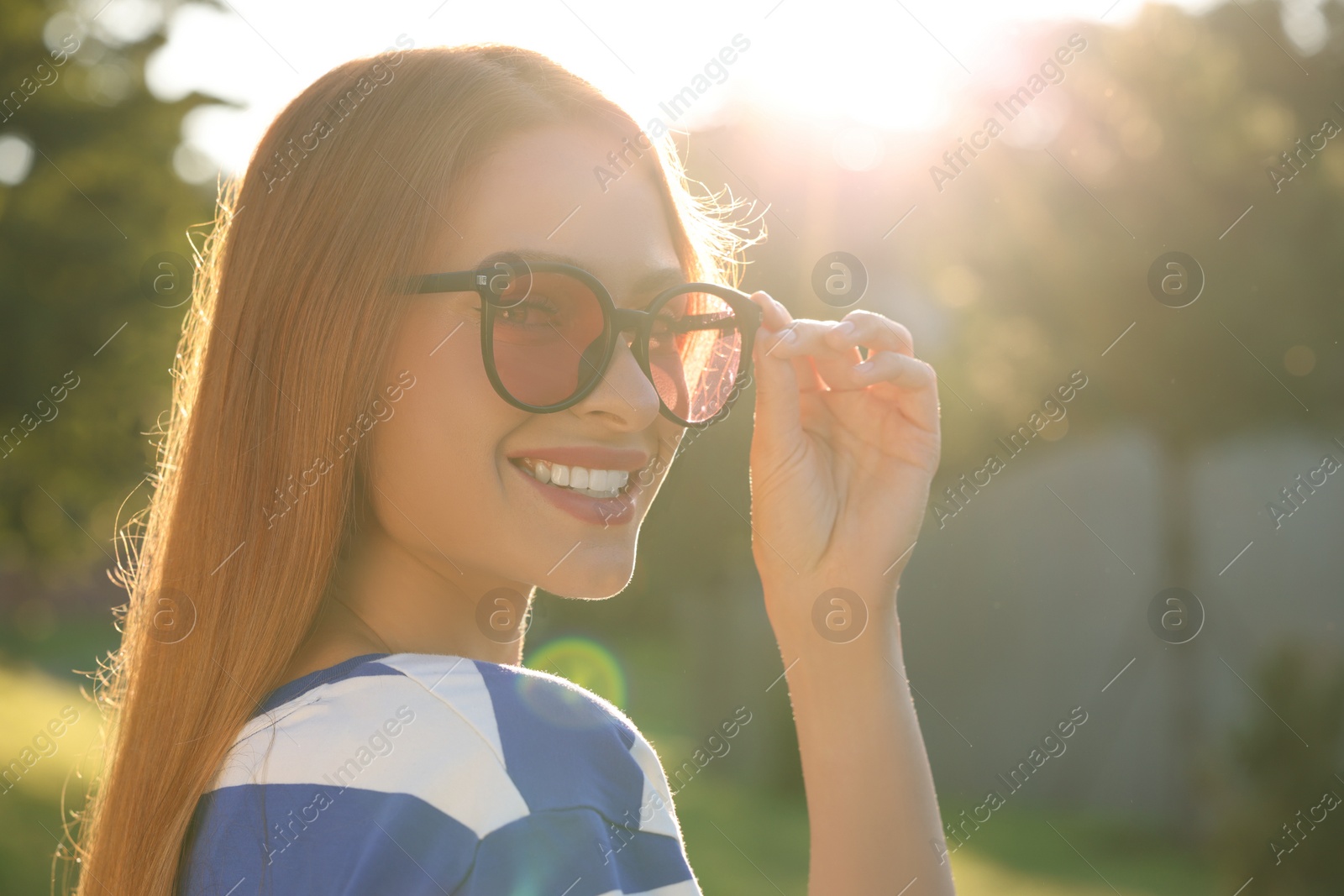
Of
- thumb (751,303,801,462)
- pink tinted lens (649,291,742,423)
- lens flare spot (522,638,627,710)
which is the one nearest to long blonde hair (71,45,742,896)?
pink tinted lens (649,291,742,423)

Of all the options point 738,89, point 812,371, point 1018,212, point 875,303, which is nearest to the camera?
point 812,371

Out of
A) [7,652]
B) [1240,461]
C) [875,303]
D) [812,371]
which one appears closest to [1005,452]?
[1240,461]

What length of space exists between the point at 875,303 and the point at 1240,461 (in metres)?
4.59

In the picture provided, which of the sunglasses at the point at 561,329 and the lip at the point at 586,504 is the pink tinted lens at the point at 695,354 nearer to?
A: the sunglasses at the point at 561,329

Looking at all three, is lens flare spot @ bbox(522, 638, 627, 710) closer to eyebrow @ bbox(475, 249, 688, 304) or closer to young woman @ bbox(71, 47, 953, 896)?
young woman @ bbox(71, 47, 953, 896)

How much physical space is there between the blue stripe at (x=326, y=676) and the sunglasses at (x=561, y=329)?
0.42 meters

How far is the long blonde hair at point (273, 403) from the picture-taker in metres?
1.42

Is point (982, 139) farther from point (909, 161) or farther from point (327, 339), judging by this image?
point (327, 339)

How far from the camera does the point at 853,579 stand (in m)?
1.96

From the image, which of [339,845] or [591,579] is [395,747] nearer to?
[339,845]

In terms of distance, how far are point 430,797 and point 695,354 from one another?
0.99 metres

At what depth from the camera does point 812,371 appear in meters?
2.15

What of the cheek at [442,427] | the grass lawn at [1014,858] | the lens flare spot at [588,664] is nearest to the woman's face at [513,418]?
the cheek at [442,427]

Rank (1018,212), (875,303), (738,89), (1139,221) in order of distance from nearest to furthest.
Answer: (1139,221) < (1018,212) < (738,89) < (875,303)
